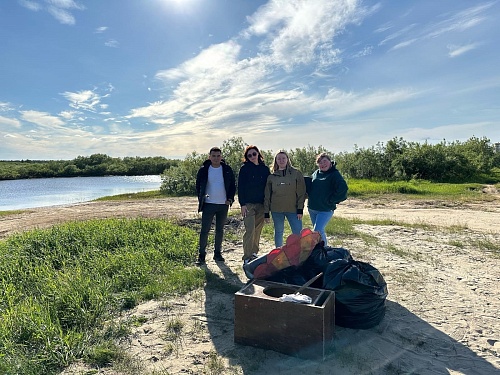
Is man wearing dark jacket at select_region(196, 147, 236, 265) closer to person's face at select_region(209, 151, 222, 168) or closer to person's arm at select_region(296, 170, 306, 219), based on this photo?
person's face at select_region(209, 151, 222, 168)

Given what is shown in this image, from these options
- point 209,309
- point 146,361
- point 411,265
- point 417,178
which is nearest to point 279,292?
point 209,309

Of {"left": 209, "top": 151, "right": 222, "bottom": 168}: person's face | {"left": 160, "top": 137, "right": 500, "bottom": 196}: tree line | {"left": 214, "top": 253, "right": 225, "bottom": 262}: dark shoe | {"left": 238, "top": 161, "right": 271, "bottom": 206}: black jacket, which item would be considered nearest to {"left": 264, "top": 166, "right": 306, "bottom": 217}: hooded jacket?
{"left": 238, "top": 161, "right": 271, "bottom": 206}: black jacket

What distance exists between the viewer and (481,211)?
10133 millimetres

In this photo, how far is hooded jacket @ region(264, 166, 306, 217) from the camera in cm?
443

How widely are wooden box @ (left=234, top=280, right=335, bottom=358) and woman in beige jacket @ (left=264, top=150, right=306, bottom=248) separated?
164 centimetres

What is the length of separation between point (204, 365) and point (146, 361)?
0.47m

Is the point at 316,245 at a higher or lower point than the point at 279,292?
higher

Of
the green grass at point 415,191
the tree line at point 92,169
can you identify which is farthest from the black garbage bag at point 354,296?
the tree line at point 92,169

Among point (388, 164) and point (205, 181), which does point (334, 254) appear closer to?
point (205, 181)

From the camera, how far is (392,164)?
21422 millimetres

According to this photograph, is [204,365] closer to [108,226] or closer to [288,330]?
[288,330]

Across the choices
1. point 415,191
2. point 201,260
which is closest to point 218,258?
point 201,260

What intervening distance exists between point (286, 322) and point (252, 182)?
89.3 inches

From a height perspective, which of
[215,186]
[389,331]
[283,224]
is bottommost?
[389,331]
